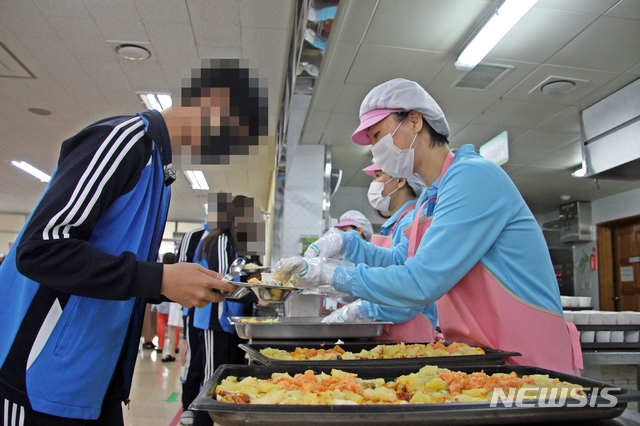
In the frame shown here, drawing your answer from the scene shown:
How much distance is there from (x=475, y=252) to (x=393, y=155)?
59cm

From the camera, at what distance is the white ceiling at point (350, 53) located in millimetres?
3389

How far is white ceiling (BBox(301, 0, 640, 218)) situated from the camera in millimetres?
3285

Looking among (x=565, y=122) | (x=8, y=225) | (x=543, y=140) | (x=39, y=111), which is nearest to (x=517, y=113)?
(x=565, y=122)

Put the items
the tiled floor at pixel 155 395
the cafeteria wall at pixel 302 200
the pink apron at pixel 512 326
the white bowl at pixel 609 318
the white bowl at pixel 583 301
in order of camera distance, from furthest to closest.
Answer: the cafeteria wall at pixel 302 200 < the white bowl at pixel 583 301 < the tiled floor at pixel 155 395 < the white bowl at pixel 609 318 < the pink apron at pixel 512 326

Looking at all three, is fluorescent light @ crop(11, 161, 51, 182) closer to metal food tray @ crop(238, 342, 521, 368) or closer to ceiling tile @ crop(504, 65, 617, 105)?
ceiling tile @ crop(504, 65, 617, 105)

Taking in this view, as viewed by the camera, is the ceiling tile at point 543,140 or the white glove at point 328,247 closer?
the white glove at point 328,247

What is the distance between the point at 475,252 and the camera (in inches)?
50.8

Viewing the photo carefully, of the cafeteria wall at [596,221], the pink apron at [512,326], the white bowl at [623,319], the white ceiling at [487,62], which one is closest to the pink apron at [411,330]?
the pink apron at [512,326]

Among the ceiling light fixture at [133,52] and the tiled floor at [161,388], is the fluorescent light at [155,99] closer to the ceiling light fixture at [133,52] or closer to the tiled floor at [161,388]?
the ceiling light fixture at [133,52]

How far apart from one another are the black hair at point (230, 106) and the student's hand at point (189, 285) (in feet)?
1.15

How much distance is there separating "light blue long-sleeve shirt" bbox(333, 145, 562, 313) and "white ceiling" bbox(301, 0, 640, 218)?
2.35 m

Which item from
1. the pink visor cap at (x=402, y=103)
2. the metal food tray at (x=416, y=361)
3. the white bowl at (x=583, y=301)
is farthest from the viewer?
the white bowl at (x=583, y=301)

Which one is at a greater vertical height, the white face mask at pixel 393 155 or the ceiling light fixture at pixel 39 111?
the ceiling light fixture at pixel 39 111

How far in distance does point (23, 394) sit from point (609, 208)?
402 inches
